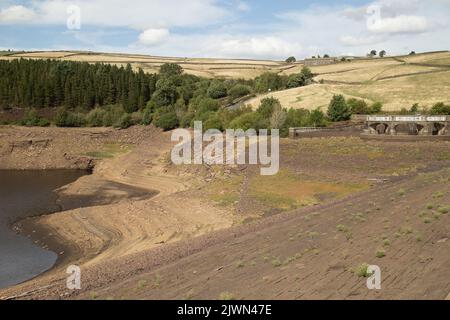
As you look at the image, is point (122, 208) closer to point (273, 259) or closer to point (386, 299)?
point (273, 259)

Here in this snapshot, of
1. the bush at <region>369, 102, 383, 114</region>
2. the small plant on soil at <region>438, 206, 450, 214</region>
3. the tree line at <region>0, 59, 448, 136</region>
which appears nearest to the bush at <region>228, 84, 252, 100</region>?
the tree line at <region>0, 59, 448, 136</region>

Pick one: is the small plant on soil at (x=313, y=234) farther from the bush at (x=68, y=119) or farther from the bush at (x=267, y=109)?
the bush at (x=68, y=119)

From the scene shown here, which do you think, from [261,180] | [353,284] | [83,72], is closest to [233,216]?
[261,180]

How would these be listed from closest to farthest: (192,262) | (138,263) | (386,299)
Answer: (386,299)
(192,262)
(138,263)

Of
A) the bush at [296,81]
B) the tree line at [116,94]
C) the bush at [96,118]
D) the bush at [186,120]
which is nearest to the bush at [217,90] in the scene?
the tree line at [116,94]

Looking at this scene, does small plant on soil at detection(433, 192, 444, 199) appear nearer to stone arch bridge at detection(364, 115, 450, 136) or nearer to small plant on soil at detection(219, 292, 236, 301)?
small plant on soil at detection(219, 292, 236, 301)

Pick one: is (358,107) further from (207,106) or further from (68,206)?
(68,206)

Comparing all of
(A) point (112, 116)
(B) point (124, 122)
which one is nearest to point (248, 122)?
(B) point (124, 122)
